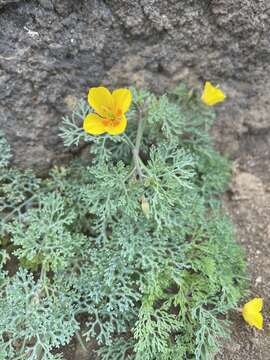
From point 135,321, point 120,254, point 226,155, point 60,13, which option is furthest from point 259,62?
point 135,321

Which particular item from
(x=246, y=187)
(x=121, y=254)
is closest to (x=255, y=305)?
(x=121, y=254)

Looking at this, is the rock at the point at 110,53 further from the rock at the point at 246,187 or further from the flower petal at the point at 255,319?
the flower petal at the point at 255,319

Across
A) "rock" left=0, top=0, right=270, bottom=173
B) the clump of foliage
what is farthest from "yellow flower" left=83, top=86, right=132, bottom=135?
"rock" left=0, top=0, right=270, bottom=173

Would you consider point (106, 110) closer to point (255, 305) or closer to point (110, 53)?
point (110, 53)

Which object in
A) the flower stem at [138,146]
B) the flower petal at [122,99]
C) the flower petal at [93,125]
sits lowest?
the flower stem at [138,146]

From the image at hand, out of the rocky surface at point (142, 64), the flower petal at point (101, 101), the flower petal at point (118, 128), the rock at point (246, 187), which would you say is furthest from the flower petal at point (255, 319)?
the flower petal at point (101, 101)

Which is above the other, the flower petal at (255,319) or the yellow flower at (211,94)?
the yellow flower at (211,94)

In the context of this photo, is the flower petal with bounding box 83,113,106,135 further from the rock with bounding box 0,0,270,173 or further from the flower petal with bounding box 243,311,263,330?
the flower petal with bounding box 243,311,263,330
